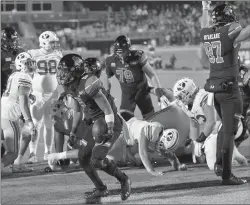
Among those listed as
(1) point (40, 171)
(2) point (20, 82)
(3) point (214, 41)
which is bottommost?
(1) point (40, 171)

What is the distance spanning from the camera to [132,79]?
8.90m

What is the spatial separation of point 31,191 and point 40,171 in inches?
50.4

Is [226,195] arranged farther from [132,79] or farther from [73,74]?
[132,79]

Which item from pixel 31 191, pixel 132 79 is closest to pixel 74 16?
pixel 132 79

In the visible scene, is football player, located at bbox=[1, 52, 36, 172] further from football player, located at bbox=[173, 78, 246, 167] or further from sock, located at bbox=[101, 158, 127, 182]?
sock, located at bbox=[101, 158, 127, 182]

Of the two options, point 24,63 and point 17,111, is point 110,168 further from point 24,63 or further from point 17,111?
point 24,63

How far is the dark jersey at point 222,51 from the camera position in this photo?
6730 mm

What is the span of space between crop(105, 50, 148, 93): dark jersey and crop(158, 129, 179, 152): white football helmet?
3.39 ft

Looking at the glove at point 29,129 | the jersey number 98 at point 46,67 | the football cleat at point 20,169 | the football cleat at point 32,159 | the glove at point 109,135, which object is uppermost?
the jersey number 98 at point 46,67

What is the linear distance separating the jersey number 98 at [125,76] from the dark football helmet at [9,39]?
135cm

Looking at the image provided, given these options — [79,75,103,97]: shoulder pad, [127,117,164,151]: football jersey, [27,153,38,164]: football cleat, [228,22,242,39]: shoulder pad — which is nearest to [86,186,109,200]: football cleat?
[79,75,103,97]: shoulder pad

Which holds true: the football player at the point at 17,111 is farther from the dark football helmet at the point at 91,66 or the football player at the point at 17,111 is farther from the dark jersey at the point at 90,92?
the dark jersey at the point at 90,92

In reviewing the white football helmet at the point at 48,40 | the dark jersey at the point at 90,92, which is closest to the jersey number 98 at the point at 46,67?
the white football helmet at the point at 48,40

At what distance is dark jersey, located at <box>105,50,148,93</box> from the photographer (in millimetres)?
8719
